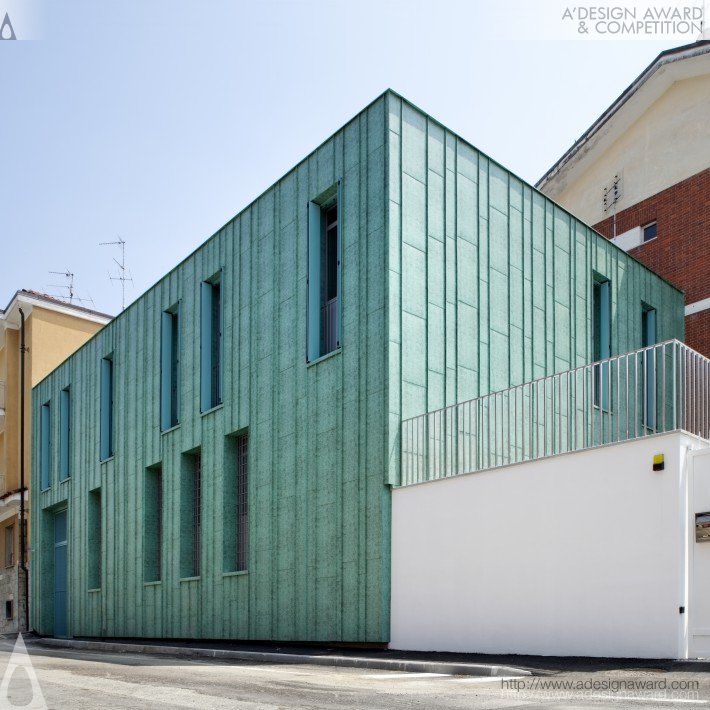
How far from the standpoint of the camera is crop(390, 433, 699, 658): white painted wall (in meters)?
10.2

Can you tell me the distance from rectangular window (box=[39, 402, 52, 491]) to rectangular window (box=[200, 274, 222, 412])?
10.9 metres

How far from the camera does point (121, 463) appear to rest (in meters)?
22.3

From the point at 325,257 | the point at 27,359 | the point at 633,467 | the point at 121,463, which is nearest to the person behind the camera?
the point at 633,467

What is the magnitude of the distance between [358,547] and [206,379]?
21.1 feet

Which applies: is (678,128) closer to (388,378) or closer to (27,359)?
(388,378)

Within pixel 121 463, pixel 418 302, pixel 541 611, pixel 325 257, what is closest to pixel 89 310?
pixel 121 463

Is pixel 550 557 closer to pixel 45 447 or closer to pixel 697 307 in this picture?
pixel 697 307

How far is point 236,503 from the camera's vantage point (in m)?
17.5

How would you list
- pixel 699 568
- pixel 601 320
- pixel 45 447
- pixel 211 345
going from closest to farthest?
pixel 699 568 → pixel 601 320 → pixel 211 345 → pixel 45 447

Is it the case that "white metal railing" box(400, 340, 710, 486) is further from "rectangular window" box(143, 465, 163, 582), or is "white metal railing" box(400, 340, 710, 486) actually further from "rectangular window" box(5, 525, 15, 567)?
"rectangular window" box(5, 525, 15, 567)

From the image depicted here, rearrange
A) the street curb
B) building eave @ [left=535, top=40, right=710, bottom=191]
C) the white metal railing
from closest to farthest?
the street curb < the white metal railing < building eave @ [left=535, top=40, right=710, bottom=191]

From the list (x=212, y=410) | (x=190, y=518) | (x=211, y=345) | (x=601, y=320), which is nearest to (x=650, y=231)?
(x=601, y=320)

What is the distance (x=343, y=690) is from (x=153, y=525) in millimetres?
13416

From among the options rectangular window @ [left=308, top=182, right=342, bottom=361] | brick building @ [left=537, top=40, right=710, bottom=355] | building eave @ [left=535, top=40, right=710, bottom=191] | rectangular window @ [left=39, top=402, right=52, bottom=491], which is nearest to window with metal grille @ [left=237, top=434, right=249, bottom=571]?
rectangular window @ [left=308, top=182, right=342, bottom=361]
